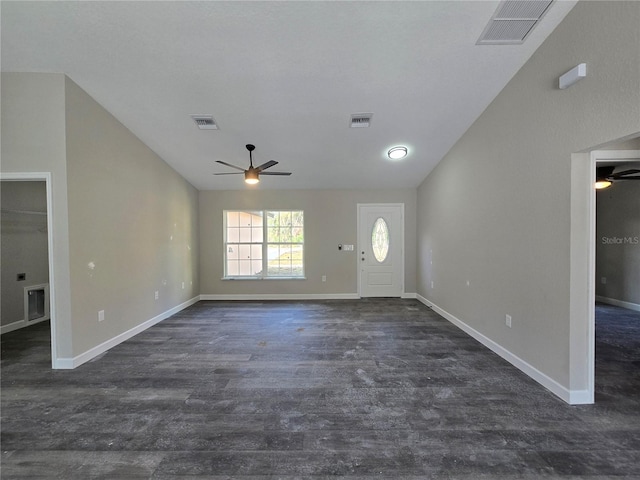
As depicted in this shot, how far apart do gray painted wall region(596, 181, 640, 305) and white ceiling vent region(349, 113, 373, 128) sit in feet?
17.3

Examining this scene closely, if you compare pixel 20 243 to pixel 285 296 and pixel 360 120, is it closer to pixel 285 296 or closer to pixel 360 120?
pixel 285 296

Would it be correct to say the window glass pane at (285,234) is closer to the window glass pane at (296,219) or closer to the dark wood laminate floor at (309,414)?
the window glass pane at (296,219)

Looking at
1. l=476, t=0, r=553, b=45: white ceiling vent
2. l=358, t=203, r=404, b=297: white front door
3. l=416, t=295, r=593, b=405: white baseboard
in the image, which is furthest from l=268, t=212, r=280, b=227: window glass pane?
l=476, t=0, r=553, b=45: white ceiling vent

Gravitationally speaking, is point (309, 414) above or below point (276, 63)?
below

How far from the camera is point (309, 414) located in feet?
6.84

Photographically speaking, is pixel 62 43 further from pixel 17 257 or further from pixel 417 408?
pixel 417 408

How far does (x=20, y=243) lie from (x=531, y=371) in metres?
7.04

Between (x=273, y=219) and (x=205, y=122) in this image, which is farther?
(x=273, y=219)

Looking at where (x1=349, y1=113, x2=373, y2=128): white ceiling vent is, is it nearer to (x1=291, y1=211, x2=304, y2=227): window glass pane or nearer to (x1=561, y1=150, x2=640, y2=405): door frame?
(x1=561, y1=150, x2=640, y2=405): door frame

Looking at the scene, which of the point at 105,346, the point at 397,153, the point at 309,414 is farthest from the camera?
the point at 397,153

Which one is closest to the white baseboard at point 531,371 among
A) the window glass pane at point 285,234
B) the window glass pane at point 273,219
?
the window glass pane at point 285,234

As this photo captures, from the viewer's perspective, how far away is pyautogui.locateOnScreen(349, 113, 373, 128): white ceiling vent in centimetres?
354

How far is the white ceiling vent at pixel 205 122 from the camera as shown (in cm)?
355

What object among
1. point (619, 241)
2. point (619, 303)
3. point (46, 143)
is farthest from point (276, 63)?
point (619, 303)
